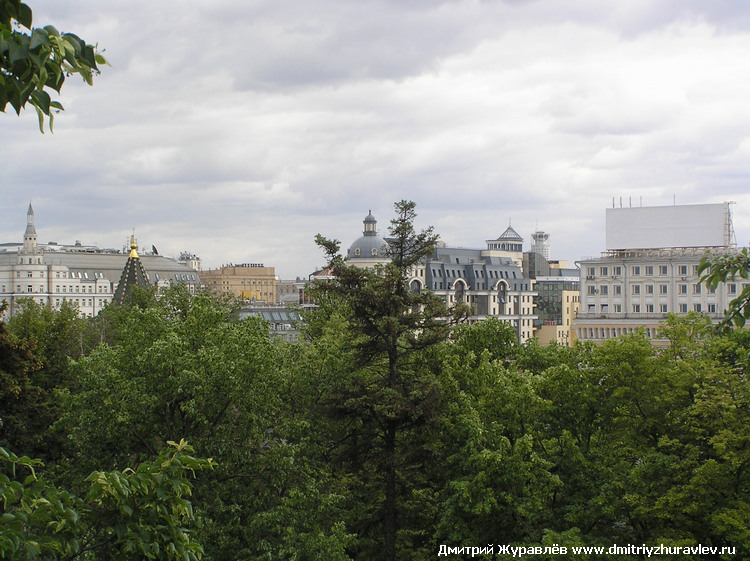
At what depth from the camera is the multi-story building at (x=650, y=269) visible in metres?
A: 106

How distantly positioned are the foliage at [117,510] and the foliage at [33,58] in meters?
3.49

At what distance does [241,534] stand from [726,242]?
3640 inches

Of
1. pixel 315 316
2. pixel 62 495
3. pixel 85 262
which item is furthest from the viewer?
pixel 85 262

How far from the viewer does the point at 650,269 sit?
10994 cm

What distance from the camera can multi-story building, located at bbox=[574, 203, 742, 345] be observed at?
106062 millimetres

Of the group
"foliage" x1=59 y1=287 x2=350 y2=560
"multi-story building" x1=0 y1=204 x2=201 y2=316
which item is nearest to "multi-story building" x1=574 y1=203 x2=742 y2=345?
"foliage" x1=59 y1=287 x2=350 y2=560

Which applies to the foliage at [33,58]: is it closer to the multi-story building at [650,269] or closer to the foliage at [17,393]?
the foliage at [17,393]

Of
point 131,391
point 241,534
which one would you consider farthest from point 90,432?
point 241,534

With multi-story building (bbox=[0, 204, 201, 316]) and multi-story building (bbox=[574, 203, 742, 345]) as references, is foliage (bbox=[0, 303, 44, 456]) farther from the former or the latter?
multi-story building (bbox=[0, 204, 201, 316])

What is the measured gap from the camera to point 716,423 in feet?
86.7

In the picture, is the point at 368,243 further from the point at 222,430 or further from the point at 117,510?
the point at 117,510

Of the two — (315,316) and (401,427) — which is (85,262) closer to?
(315,316)

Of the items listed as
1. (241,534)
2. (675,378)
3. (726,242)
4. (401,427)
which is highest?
(726,242)

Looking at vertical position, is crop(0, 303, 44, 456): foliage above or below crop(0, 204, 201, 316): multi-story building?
below
